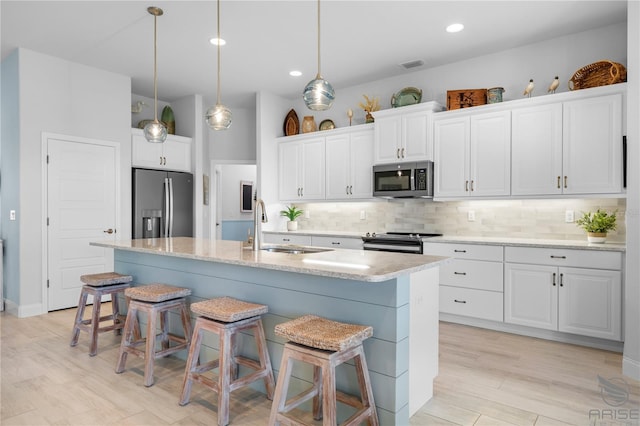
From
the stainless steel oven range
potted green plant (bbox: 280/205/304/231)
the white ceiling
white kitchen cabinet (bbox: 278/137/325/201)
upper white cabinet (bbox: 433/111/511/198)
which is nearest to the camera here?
the white ceiling

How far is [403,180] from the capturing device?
4539 millimetres

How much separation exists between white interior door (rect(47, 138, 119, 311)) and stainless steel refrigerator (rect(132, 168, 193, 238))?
305 mm

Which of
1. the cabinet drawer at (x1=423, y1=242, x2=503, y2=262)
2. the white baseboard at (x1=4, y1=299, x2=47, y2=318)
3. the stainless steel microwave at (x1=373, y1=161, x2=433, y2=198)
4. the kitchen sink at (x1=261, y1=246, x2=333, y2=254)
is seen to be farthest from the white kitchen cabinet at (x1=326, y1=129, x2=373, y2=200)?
the white baseboard at (x1=4, y1=299, x2=47, y2=318)

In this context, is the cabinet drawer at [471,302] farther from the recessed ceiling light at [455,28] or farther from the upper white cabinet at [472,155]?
the recessed ceiling light at [455,28]

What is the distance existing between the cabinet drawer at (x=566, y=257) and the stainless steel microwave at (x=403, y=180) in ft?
3.64

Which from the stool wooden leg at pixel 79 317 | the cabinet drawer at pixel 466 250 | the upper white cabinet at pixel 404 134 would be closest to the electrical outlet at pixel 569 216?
the cabinet drawer at pixel 466 250

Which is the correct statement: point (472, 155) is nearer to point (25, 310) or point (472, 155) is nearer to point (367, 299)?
point (367, 299)

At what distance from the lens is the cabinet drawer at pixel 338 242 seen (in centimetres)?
477

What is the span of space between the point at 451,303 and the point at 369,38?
2.83 m

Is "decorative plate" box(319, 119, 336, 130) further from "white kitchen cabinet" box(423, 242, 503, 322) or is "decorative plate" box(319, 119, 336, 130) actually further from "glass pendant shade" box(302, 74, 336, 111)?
"glass pendant shade" box(302, 74, 336, 111)

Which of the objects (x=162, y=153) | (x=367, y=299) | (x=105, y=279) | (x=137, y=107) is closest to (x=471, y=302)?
(x=367, y=299)

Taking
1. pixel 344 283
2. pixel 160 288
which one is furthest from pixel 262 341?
pixel 160 288

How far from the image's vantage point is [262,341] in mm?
2371

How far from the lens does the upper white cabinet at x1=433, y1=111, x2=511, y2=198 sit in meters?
3.99
